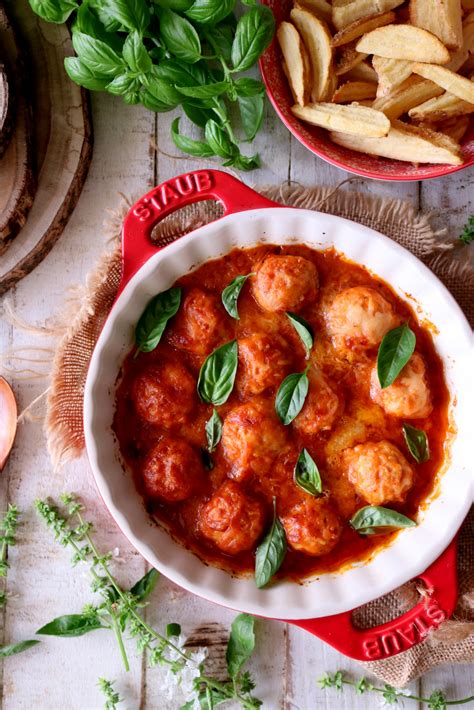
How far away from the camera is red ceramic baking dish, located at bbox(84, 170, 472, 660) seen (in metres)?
2.81

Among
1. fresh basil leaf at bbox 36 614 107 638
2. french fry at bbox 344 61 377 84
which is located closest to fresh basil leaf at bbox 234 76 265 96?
french fry at bbox 344 61 377 84

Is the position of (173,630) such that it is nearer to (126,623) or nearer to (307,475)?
(126,623)

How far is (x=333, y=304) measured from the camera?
A: 2912 mm

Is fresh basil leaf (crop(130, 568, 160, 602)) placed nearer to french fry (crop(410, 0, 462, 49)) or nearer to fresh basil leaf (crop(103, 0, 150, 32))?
fresh basil leaf (crop(103, 0, 150, 32))

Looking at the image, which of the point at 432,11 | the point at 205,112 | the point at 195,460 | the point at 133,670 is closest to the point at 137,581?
the point at 133,670

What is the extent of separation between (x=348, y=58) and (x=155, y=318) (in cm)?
123

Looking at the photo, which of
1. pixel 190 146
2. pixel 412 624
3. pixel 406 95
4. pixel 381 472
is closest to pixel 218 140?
pixel 190 146

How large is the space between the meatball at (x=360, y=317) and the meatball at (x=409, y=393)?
161mm

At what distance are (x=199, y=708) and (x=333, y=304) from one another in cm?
171

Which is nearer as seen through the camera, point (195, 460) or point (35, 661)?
point (195, 460)

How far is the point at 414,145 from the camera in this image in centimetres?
279

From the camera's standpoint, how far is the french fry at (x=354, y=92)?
2.87 meters

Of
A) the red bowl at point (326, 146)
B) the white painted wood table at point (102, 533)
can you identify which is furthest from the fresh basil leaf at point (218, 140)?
the white painted wood table at point (102, 533)

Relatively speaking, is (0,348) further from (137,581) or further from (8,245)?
(137,581)
